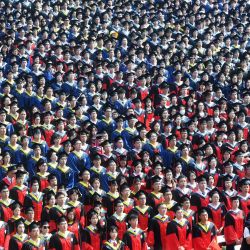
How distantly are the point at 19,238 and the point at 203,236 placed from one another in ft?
8.08

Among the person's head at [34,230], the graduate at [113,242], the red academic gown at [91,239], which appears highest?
the person's head at [34,230]

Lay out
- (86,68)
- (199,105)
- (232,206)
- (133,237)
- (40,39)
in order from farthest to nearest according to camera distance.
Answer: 1. (40,39)
2. (86,68)
3. (199,105)
4. (232,206)
5. (133,237)

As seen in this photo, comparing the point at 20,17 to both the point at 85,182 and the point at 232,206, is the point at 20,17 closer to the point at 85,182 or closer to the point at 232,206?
the point at 85,182

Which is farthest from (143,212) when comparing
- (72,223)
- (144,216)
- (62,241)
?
(62,241)

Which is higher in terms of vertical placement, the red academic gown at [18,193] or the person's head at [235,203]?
the person's head at [235,203]

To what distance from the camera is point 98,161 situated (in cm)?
1133

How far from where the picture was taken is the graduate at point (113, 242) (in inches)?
367

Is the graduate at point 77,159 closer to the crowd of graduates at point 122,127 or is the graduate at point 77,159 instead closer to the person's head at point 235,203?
the crowd of graduates at point 122,127

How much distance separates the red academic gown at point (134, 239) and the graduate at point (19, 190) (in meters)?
1.81

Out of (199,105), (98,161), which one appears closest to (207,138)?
(199,105)

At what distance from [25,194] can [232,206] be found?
296cm

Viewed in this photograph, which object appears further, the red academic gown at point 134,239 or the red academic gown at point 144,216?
the red academic gown at point 144,216

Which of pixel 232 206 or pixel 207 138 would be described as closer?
pixel 232 206

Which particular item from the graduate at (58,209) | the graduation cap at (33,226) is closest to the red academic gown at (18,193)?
the graduate at (58,209)
